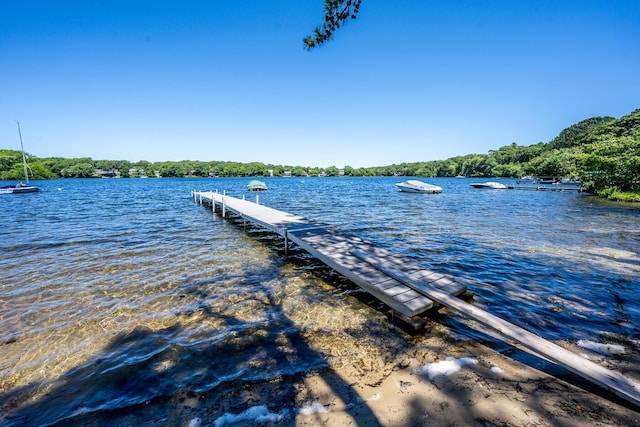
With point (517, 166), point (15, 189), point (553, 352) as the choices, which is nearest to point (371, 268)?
point (553, 352)

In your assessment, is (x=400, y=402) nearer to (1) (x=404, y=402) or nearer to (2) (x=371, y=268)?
(1) (x=404, y=402)

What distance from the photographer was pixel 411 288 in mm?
5512

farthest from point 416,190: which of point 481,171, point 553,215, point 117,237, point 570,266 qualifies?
point 481,171

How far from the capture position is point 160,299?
6.20 meters

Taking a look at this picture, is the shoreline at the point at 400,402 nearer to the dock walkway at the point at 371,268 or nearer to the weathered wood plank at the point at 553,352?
the weathered wood plank at the point at 553,352

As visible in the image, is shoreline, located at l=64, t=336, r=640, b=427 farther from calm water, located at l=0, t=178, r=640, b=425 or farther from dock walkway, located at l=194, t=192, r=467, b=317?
dock walkway, located at l=194, t=192, r=467, b=317

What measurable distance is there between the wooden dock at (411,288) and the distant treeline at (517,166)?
31575mm

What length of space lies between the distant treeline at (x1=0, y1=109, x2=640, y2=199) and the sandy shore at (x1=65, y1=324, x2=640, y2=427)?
33.0m

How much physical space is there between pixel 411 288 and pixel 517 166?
12906cm

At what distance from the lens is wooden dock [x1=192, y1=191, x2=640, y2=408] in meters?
3.14

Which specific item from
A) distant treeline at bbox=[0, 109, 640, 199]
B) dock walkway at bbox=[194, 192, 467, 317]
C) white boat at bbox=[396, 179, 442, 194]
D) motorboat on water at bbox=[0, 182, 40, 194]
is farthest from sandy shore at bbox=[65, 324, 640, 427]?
motorboat on water at bbox=[0, 182, 40, 194]

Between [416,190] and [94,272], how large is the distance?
1631 inches

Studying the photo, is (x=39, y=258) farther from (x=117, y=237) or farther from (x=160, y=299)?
(x=160, y=299)

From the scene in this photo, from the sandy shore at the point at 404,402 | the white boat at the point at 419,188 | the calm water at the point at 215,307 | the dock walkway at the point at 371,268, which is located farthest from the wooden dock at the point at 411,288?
the white boat at the point at 419,188
